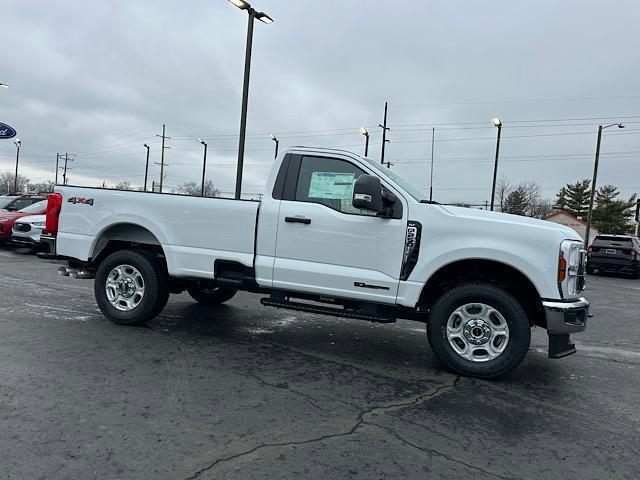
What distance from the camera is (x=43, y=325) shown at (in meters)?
5.79

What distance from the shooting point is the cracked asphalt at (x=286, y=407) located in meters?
2.92

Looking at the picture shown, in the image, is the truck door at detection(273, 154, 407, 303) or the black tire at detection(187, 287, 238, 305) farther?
the black tire at detection(187, 287, 238, 305)

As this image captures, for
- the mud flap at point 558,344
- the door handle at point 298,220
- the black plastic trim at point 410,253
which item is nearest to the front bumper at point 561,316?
the mud flap at point 558,344

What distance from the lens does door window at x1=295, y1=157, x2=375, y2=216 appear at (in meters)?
5.16

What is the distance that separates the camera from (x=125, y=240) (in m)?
6.08

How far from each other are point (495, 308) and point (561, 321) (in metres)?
0.56

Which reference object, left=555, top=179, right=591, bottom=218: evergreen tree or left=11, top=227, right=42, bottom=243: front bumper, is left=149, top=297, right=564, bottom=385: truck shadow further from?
left=555, top=179, right=591, bottom=218: evergreen tree

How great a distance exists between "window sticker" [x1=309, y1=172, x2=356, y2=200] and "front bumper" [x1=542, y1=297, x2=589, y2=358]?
86.0 inches

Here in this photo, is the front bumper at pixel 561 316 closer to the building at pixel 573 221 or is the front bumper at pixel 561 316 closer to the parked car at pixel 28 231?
the parked car at pixel 28 231

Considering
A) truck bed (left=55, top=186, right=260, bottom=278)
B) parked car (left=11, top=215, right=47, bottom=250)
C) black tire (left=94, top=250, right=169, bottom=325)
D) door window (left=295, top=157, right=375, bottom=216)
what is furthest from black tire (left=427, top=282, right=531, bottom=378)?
parked car (left=11, top=215, right=47, bottom=250)

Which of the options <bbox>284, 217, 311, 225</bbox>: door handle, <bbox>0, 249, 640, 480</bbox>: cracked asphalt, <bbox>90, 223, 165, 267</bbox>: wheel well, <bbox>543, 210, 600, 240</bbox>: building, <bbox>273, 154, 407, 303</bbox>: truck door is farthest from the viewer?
<bbox>543, 210, 600, 240</bbox>: building

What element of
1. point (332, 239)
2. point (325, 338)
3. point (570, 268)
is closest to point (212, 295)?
point (325, 338)

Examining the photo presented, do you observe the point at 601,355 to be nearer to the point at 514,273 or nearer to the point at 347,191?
the point at 514,273

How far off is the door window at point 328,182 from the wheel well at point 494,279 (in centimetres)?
116
